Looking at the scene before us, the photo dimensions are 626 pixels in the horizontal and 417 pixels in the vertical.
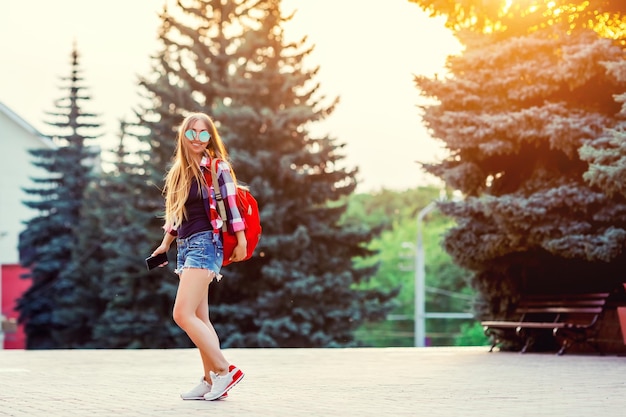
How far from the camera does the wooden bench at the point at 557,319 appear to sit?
18906 millimetres

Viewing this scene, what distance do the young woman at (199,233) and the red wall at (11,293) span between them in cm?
5956

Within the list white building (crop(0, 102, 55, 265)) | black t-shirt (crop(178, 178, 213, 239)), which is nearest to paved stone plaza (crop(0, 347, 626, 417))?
black t-shirt (crop(178, 178, 213, 239))

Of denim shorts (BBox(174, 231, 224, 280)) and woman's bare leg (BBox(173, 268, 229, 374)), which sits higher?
denim shorts (BBox(174, 231, 224, 280))

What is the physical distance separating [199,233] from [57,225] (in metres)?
52.1

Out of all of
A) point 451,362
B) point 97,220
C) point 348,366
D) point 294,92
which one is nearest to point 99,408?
point 348,366

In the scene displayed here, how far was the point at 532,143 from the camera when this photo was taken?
2022cm

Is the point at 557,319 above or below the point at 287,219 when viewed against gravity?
below

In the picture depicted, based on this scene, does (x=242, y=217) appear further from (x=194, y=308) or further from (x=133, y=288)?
(x=133, y=288)

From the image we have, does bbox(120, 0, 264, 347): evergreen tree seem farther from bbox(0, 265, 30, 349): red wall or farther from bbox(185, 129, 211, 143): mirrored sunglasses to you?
bbox(185, 129, 211, 143): mirrored sunglasses

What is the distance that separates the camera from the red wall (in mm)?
67875

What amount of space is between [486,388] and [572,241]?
720 cm

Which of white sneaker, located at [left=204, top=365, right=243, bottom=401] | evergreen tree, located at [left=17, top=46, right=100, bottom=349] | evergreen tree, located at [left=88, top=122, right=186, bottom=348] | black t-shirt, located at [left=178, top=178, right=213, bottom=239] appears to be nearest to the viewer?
black t-shirt, located at [left=178, top=178, right=213, bottom=239]

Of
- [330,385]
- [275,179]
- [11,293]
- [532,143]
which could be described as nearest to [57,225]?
[11,293]

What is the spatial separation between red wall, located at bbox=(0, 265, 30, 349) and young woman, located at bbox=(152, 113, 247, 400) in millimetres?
59561
